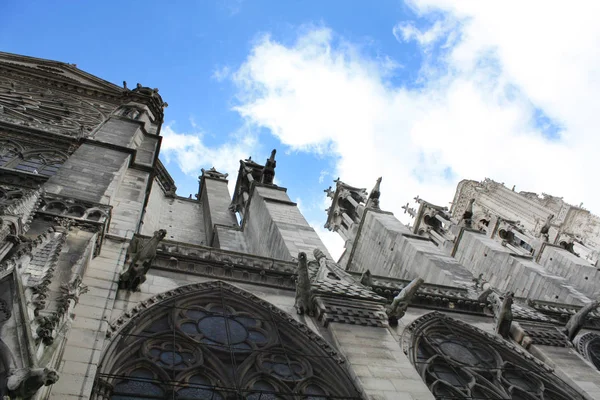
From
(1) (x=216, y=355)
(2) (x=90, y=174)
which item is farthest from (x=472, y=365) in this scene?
(2) (x=90, y=174)

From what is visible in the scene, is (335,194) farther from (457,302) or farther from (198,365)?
(198,365)

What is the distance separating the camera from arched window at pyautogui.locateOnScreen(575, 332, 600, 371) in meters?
10.4

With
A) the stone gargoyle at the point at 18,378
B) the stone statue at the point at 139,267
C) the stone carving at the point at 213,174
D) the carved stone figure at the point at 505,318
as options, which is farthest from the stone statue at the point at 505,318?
the stone carving at the point at 213,174

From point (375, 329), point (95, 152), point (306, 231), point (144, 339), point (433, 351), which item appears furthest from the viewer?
point (306, 231)

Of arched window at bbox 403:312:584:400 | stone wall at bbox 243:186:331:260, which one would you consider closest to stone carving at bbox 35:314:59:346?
arched window at bbox 403:312:584:400

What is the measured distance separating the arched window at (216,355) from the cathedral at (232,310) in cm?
2

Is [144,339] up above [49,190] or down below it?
below

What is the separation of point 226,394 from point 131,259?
9.04 feet

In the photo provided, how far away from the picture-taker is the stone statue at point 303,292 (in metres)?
8.65

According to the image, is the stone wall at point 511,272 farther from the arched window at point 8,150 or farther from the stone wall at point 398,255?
the arched window at point 8,150

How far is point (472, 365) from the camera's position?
912cm

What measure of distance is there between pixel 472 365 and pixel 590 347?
3.14m

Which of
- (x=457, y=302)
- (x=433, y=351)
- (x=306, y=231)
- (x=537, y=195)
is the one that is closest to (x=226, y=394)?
(x=433, y=351)

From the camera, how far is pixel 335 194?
22750 millimetres
